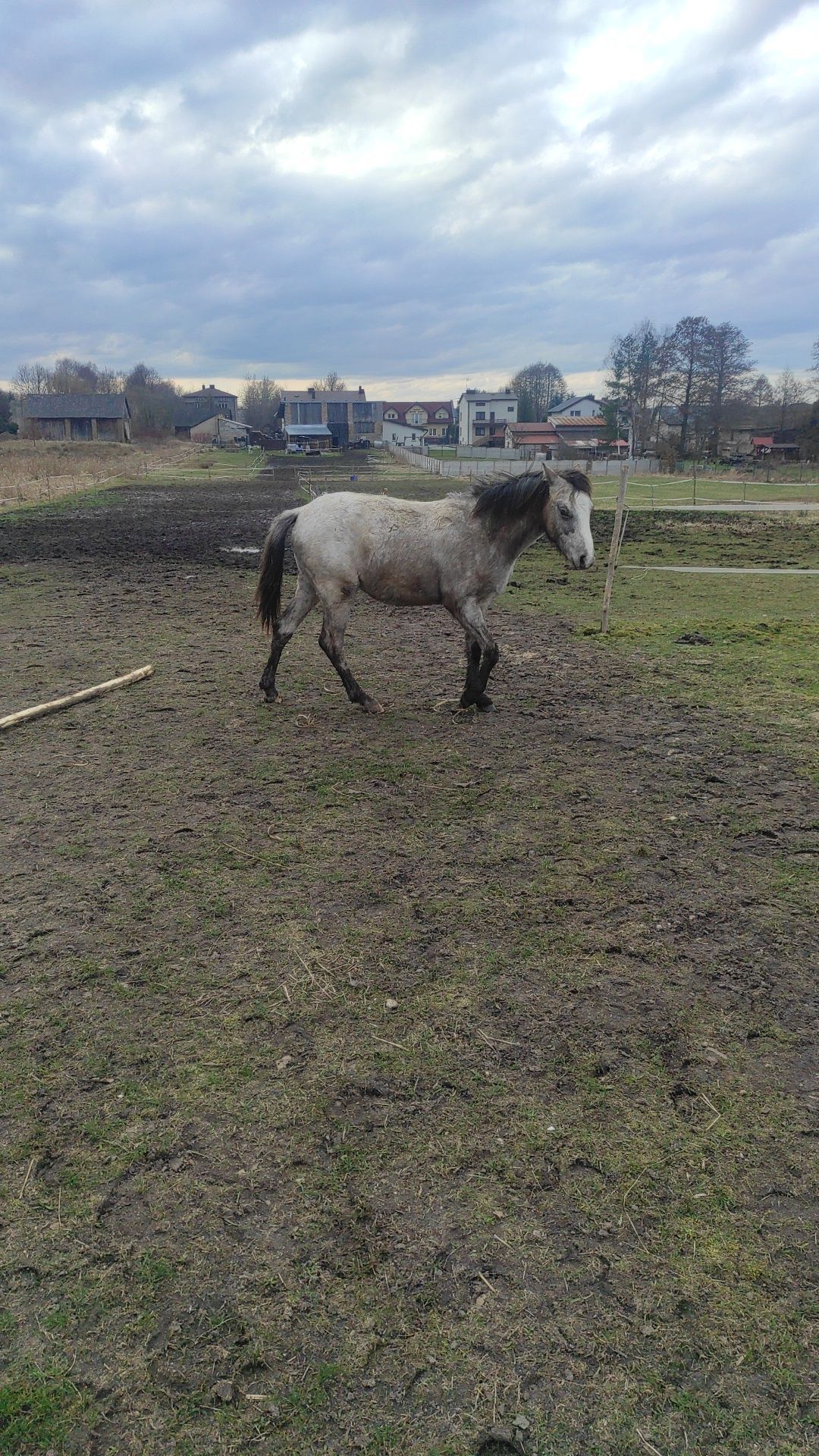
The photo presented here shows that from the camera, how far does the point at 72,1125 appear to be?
260cm

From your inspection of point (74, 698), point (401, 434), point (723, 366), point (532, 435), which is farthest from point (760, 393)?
point (74, 698)

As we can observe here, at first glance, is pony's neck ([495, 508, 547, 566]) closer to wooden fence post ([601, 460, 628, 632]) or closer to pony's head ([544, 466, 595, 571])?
pony's head ([544, 466, 595, 571])

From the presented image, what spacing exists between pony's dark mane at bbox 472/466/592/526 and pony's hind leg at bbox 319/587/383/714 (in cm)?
132

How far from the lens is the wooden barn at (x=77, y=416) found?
78.6m

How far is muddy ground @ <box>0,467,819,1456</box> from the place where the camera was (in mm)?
1862

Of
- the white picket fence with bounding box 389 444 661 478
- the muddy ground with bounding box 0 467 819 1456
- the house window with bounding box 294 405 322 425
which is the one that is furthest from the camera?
the house window with bounding box 294 405 322 425

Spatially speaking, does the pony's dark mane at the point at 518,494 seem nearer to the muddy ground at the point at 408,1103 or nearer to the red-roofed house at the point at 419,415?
the muddy ground at the point at 408,1103

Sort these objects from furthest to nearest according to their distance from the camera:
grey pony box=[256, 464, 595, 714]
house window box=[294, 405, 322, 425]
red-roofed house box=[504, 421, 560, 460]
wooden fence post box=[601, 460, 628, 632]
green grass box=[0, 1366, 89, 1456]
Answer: house window box=[294, 405, 322, 425] < red-roofed house box=[504, 421, 560, 460] < wooden fence post box=[601, 460, 628, 632] < grey pony box=[256, 464, 595, 714] < green grass box=[0, 1366, 89, 1456]

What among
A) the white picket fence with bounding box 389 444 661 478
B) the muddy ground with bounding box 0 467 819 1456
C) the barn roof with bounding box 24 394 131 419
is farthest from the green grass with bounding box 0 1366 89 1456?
the barn roof with bounding box 24 394 131 419

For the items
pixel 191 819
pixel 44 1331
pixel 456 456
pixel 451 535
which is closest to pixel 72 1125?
pixel 44 1331

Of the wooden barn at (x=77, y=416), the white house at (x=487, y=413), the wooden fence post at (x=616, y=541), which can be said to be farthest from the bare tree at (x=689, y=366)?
the wooden fence post at (x=616, y=541)

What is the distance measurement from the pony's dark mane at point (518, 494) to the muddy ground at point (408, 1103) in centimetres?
210

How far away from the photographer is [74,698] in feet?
22.5

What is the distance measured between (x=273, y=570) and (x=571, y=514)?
2555 millimetres
